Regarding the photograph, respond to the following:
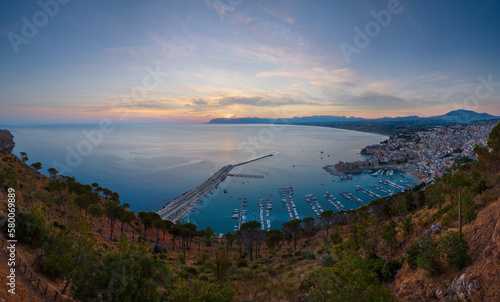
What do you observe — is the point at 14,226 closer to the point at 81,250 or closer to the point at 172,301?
the point at 81,250

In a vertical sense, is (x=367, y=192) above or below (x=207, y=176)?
below

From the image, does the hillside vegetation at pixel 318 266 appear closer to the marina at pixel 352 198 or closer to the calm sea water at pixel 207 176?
the calm sea water at pixel 207 176

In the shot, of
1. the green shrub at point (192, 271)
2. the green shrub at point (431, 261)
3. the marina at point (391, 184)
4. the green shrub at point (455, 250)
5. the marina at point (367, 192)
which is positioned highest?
the green shrub at point (455, 250)

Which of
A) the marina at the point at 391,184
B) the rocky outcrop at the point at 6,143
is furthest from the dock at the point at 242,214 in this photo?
the rocky outcrop at the point at 6,143

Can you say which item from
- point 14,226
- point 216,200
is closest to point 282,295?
point 14,226

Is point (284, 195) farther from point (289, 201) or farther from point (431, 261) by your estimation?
point (431, 261)

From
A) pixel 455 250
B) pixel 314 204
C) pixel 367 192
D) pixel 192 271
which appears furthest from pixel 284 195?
pixel 455 250

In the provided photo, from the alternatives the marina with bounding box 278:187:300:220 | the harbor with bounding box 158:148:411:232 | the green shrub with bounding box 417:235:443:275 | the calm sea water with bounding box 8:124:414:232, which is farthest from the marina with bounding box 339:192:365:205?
the green shrub with bounding box 417:235:443:275

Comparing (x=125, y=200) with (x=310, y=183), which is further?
(x=310, y=183)

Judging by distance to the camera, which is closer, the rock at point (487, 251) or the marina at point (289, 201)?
the rock at point (487, 251)
